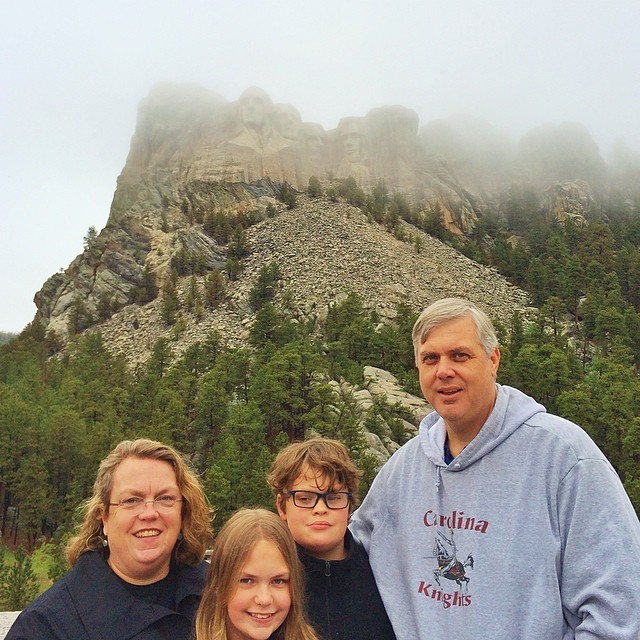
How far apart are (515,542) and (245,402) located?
27.6 m

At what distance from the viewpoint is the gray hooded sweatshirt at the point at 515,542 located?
2.66 m

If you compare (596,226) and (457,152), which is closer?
(596,226)

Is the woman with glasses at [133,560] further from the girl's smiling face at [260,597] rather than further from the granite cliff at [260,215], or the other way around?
the granite cliff at [260,215]

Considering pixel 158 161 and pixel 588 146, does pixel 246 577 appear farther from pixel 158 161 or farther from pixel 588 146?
pixel 588 146

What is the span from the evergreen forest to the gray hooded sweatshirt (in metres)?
17.8

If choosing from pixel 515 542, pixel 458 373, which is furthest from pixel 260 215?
pixel 515 542

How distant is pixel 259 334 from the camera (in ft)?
133

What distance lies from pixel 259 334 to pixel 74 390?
1234cm

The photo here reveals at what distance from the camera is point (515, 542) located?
9.48ft

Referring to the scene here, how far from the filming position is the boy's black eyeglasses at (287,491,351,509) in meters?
3.28

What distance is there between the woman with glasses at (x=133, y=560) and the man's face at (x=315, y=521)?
0.50 metres

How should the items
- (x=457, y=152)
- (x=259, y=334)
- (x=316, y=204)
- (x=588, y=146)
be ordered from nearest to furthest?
(x=259, y=334) → (x=316, y=204) → (x=457, y=152) → (x=588, y=146)

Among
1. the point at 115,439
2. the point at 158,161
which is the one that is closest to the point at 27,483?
the point at 115,439

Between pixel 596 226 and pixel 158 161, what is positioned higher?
pixel 158 161
